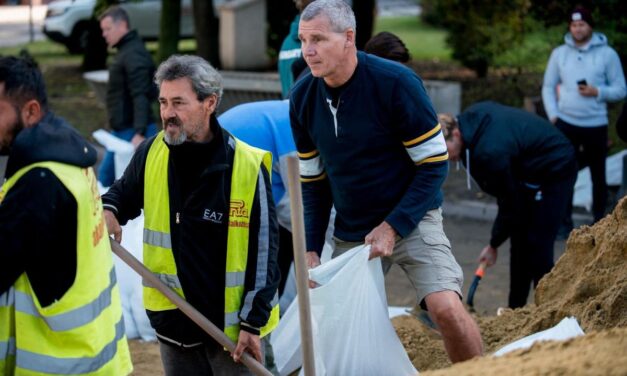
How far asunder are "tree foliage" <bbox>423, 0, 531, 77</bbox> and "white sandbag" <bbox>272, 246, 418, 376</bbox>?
10192 millimetres

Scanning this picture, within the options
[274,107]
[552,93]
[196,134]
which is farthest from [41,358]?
[552,93]

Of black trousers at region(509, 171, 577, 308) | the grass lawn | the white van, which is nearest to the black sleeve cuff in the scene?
black trousers at region(509, 171, 577, 308)

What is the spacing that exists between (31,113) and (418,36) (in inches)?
977

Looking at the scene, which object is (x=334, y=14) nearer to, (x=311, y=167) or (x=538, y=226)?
(x=311, y=167)

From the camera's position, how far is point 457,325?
4500 millimetres

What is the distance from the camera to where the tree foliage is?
15.4 meters

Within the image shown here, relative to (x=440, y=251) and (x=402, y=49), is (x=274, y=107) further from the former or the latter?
(x=440, y=251)

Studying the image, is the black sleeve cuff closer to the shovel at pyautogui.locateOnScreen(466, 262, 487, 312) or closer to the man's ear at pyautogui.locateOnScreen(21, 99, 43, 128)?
the man's ear at pyautogui.locateOnScreen(21, 99, 43, 128)

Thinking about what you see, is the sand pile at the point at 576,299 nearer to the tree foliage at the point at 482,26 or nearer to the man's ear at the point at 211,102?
the man's ear at the point at 211,102

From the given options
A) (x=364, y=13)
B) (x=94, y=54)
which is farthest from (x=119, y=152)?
(x=94, y=54)

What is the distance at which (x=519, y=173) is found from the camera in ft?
20.6

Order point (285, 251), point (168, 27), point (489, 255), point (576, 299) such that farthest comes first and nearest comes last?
point (168, 27) → point (489, 255) → point (285, 251) → point (576, 299)

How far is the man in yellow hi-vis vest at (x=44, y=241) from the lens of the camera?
10.2 ft

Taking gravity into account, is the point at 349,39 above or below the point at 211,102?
above
